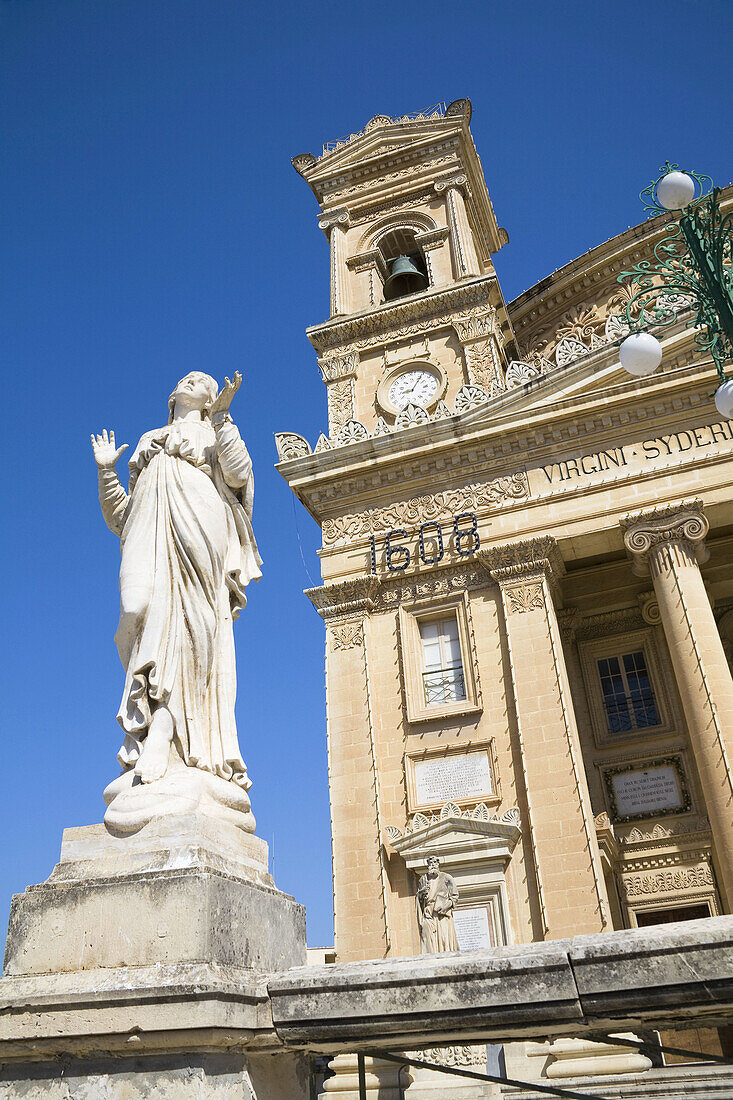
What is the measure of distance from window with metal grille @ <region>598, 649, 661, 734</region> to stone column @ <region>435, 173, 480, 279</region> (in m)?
10.7

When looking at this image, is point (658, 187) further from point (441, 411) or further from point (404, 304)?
point (404, 304)

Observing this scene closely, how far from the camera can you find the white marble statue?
391 cm

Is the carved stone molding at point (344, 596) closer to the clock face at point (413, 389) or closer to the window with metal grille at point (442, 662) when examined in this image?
the window with metal grille at point (442, 662)

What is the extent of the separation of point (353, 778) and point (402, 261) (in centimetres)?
1447

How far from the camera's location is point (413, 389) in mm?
21453

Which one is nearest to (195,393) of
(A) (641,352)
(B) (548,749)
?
(A) (641,352)

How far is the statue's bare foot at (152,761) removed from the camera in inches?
150

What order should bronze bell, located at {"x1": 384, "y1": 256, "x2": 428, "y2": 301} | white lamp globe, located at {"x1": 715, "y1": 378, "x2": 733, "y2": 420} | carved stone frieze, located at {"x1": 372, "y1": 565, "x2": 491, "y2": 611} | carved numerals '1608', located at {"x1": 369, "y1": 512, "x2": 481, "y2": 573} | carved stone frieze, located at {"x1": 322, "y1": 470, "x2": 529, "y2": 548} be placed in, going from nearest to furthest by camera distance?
white lamp globe, located at {"x1": 715, "y1": 378, "x2": 733, "y2": 420} < carved stone frieze, located at {"x1": 372, "y1": 565, "x2": 491, "y2": 611} < carved numerals '1608', located at {"x1": 369, "y1": 512, "x2": 481, "y2": 573} < carved stone frieze, located at {"x1": 322, "y1": 470, "x2": 529, "y2": 548} < bronze bell, located at {"x1": 384, "y1": 256, "x2": 428, "y2": 301}

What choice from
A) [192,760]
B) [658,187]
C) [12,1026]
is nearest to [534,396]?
[658,187]

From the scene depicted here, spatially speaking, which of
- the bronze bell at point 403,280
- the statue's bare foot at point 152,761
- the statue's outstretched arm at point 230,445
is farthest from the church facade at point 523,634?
the statue's bare foot at point 152,761

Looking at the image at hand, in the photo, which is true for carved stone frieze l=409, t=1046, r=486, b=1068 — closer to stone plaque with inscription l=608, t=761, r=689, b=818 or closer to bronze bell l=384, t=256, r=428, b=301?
stone plaque with inscription l=608, t=761, r=689, b=818

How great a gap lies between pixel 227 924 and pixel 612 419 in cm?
1589

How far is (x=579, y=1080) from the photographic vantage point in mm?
11781

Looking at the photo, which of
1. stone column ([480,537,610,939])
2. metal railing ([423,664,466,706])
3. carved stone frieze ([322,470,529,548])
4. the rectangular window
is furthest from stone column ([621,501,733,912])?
metal railing ([423,664,466,706])
